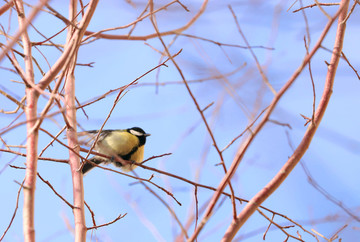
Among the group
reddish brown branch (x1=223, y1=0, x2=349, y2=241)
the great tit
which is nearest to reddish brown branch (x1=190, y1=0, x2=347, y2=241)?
reddish brown branch (x1=223, y1=0, x2=349, y2=241)

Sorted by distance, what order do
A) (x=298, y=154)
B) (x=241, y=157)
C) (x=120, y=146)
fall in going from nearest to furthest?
(x=241, y=157)
(x=298, y=154)
(x=120, y=146)

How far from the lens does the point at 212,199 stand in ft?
5.23

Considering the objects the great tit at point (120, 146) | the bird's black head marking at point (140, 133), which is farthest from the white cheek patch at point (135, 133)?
the great tit at point (120, 146)

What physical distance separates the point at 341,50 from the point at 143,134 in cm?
247

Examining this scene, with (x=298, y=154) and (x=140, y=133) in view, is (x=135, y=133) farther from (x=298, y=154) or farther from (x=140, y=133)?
(x=298, y=154)

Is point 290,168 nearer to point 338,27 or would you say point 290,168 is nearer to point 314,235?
point 314,235

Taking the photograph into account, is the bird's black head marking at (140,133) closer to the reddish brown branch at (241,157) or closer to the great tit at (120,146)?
the great tit at (120,146)

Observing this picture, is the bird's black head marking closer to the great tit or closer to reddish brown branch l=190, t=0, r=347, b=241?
the great tit

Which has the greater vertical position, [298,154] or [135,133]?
[135,133]

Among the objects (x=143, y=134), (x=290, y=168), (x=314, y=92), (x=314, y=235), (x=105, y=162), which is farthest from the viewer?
(x=143, y=134)

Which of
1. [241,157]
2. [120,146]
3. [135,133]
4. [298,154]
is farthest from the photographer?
[135,133]

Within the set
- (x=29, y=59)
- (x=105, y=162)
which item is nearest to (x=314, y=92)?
(x=29, y=59)

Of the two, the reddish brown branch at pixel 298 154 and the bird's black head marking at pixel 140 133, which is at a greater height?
the bird's black head marking at pixel 140 133

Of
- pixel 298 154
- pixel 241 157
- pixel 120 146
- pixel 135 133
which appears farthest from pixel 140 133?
pixel 241 157
